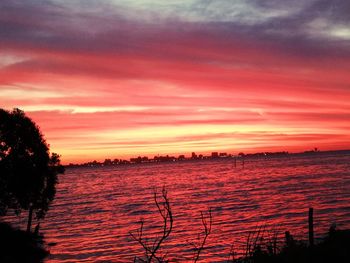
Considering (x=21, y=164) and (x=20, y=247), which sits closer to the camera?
(x=20, y=247)

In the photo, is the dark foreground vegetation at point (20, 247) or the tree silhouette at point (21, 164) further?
the tree silhouette at point (21, 164)

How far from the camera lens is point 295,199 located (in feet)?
232

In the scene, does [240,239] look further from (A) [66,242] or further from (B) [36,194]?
(B) [36,194]

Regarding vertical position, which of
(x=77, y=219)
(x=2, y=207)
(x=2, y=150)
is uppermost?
(x=2, y=150)

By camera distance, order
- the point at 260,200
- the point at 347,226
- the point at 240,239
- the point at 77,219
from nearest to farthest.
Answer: the point at 240,239
the point at 347,226
the point at 77,219
the point at 260,200

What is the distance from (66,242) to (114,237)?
17.6 ft

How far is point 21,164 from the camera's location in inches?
1561

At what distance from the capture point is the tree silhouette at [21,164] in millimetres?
38688

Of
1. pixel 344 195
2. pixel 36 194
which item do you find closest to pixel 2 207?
pixel 36 194

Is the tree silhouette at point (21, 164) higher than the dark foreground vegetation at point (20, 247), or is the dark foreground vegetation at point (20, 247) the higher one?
the tree silhouette at point (21, 164)

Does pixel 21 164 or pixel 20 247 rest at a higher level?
pixel 21 164

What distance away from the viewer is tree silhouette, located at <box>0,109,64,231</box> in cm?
3869

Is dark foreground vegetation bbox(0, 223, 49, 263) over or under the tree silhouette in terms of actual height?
under

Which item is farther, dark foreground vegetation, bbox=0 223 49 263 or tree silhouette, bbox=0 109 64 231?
tree silhouette, bbox=0 109 64 231
